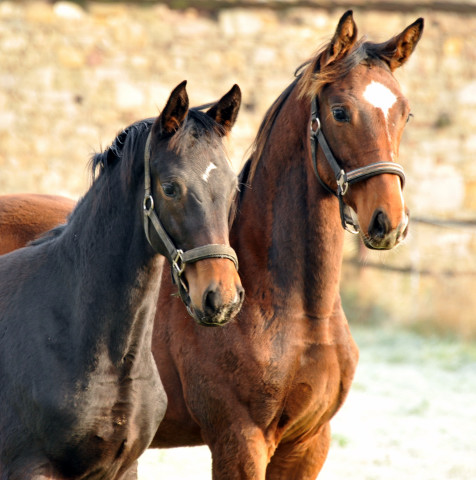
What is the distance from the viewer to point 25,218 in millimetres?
4492

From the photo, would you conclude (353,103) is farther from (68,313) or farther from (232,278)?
(68,313)

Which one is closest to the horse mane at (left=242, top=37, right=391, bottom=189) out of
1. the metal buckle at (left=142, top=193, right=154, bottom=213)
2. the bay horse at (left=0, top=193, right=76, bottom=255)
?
the metal buckle at (left=142, top=193, right=154, bottom=213)

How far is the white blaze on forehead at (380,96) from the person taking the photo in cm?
334

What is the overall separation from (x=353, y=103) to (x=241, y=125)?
5933 millimetres

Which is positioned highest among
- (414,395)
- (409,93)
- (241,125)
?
(409,93)

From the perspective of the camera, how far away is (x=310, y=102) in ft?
11.7

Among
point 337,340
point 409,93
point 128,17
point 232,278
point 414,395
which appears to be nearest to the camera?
point 232,278

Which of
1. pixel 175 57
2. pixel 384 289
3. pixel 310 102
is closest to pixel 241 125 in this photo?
pixel 175 57

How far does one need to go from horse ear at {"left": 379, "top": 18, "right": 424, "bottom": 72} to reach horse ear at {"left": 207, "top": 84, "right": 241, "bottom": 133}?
0.80m

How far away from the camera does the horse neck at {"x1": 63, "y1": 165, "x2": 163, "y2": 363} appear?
2971 millimetres

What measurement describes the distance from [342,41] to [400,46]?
0.88 feet

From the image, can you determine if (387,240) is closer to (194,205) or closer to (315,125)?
(315,125)

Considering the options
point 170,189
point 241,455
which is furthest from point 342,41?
point 241,455

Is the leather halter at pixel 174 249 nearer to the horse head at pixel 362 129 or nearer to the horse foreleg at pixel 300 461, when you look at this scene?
the horse head at pixel 362 129
